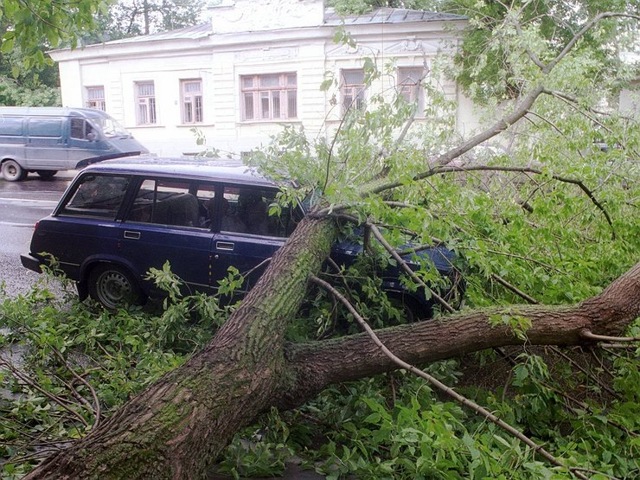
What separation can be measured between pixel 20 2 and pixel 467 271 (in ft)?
13.0

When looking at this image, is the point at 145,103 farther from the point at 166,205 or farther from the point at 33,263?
the point at 166,205

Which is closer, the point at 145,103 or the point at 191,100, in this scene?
the point at 191,100

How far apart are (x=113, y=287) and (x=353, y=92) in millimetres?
3062

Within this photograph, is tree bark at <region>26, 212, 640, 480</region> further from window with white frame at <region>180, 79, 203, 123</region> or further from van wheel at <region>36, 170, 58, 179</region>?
van wheel at <region>36, 170, 58, 179</region>

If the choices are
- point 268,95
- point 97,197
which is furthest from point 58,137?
point 97,197

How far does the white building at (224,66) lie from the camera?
10648mm

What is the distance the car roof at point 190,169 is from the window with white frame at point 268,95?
4184mm

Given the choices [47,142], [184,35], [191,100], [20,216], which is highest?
[184,35]

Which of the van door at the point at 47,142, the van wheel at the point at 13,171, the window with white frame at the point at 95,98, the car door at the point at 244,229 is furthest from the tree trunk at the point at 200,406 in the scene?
the van wheel at the point at 13,171

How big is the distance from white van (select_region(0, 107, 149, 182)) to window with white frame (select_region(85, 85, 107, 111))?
1.52 ft

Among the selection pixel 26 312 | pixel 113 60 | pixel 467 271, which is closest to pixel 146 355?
pixel 26 312

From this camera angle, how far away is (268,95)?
1177cm

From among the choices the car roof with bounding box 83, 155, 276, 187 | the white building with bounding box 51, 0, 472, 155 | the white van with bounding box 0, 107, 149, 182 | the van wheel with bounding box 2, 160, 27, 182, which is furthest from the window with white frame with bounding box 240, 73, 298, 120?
the van wheel with bounding box 2, 160, 27, 182

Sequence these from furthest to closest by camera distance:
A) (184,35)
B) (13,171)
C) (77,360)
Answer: (13,171), (184,35), (77,360)
